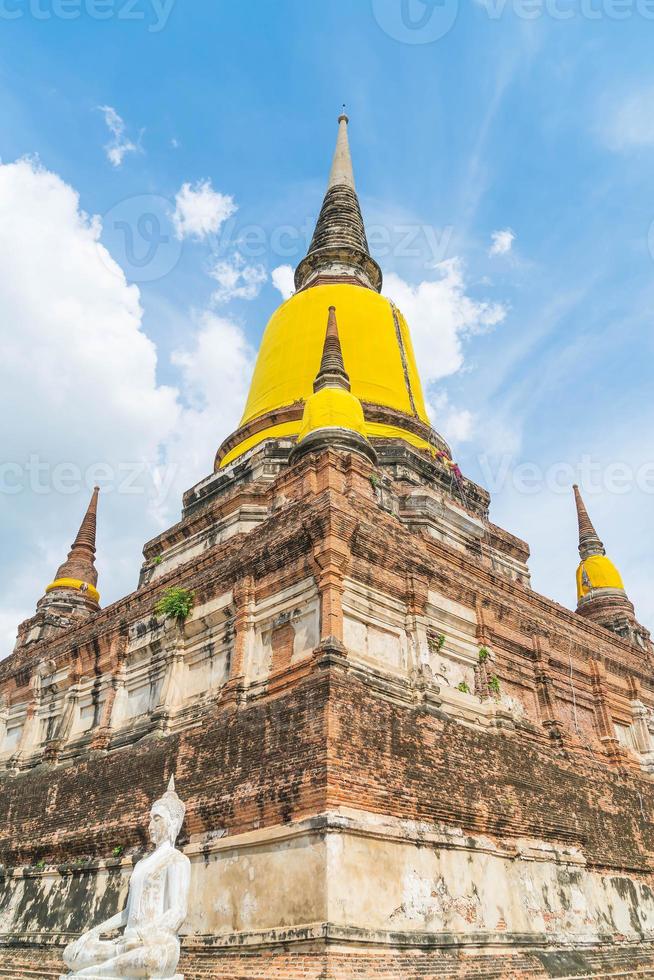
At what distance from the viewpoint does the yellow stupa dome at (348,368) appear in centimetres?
1998

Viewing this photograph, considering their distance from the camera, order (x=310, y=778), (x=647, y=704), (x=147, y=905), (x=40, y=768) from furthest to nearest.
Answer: (x=647, y=704), (x=40, y=768), (x=310, y=778), (x=147, y=905)

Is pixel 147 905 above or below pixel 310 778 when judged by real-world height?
below

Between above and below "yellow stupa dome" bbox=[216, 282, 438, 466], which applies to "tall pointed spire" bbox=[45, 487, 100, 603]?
below

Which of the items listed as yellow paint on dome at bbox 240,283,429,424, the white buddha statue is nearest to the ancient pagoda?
the white buddha statue

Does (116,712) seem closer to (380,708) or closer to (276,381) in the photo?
(380,708)

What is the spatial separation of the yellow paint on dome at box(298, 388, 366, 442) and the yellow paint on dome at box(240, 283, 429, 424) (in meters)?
4.96

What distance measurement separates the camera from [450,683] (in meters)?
12.4

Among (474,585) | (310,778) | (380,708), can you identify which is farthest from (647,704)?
(310,778)

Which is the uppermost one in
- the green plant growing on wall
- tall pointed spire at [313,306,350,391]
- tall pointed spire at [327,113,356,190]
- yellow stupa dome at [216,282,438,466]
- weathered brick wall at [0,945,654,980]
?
tall pointed spire at [327,113,356,190]

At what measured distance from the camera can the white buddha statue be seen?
22.3 ft

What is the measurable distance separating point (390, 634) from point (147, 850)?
4.78 metres

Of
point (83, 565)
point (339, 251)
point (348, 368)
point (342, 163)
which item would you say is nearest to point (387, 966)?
point (348, 368)

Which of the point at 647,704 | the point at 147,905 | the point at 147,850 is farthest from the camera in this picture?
the point at 647,704

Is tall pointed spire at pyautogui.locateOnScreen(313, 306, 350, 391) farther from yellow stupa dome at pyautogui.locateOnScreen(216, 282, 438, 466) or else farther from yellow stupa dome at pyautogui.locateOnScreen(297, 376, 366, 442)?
yellow stupa dome at pyautogui.locateOnScreen(216, 282, 438, 466)
